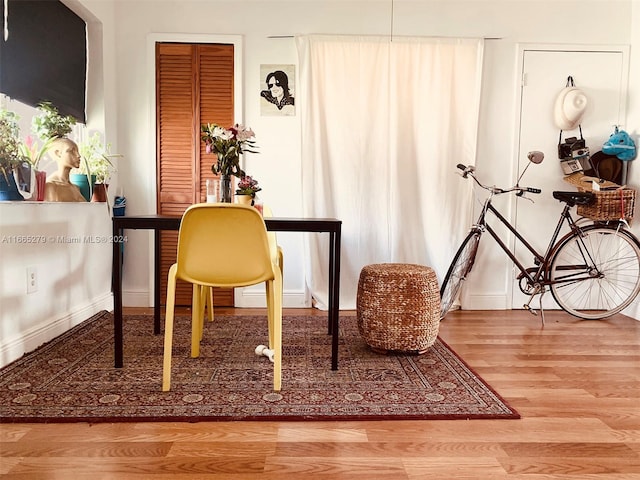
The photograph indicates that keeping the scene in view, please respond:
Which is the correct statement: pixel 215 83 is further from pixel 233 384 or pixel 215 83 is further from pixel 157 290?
pixel 233 384

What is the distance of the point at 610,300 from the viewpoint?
3523mm

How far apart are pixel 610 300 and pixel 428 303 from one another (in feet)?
6.68

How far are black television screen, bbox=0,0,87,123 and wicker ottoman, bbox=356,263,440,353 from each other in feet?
6.85

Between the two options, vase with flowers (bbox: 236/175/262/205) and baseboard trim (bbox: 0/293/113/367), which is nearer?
baseboard trim (bbox: 0/293/113/367)

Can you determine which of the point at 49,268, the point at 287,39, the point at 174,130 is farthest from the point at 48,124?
the point at 287,39

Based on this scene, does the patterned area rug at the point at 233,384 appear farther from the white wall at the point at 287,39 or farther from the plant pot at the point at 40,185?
the white wall at the point at 287,39

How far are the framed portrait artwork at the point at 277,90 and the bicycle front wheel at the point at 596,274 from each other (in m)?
2.25

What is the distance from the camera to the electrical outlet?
2.34m

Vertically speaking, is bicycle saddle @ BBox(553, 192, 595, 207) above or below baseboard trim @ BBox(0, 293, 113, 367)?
above

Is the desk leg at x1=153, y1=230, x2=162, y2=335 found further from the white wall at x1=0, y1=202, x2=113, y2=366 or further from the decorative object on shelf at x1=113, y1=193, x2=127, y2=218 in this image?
the decorative object on shelf at x1=113, y1=193, x2=127, y2=218

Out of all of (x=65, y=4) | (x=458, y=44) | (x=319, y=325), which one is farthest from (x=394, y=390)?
(x=65, y=4)

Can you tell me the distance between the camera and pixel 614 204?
10.2 ft

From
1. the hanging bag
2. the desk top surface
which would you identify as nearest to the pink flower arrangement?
the desk top surface

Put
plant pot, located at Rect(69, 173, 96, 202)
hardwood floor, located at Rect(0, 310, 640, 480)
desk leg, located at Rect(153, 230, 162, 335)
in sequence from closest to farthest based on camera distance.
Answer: hardwood floor, located at Rect(0, 310, 640, 480)
desk leg, located at Rect(153, 230, 162, 335)
plant pot, located at Rect(69, 173, 96, 202)
